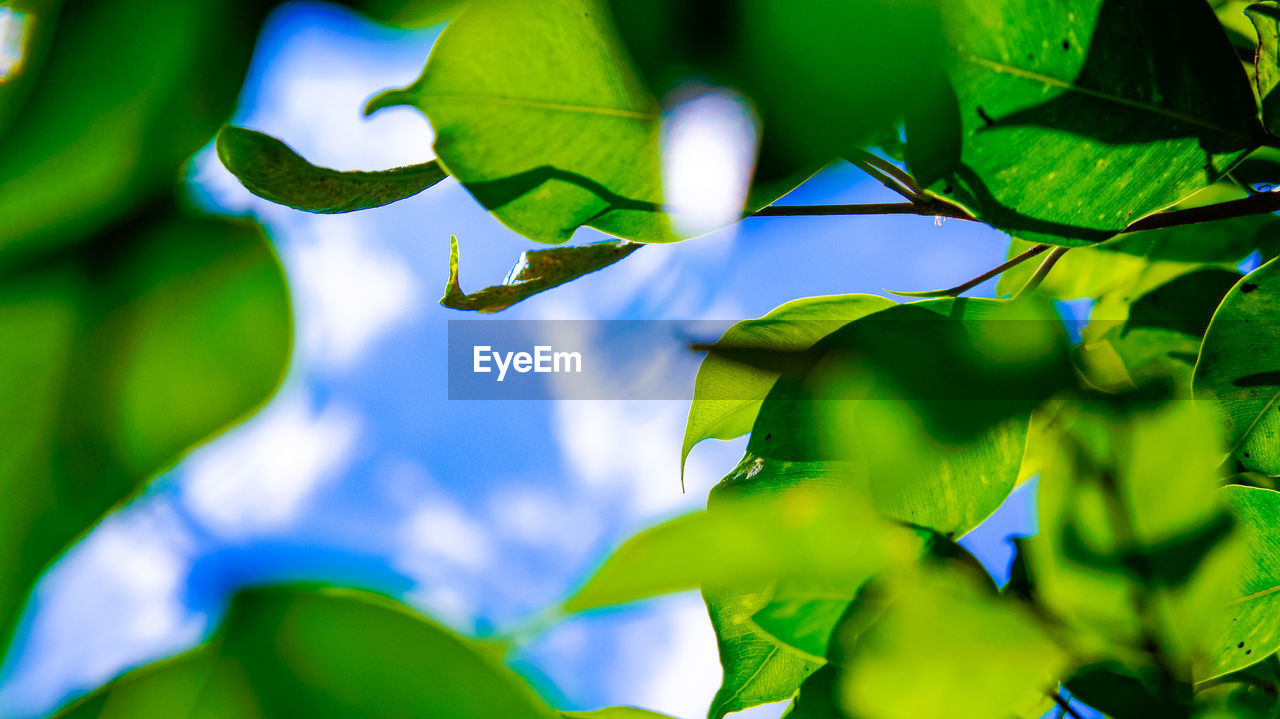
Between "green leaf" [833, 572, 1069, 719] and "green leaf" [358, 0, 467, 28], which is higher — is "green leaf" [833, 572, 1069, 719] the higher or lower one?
the lower one

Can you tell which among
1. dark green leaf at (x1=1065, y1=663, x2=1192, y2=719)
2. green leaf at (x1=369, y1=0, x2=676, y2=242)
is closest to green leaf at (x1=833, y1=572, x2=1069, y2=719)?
dark green leaf at (x1=1065, y1=663, x2=1192, y2=719)

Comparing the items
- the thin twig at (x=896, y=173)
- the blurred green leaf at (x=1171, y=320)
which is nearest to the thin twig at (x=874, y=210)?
the thin twig at (x=896, y=173)

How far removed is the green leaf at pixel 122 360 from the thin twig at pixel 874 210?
140mm

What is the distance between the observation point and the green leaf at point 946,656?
178mm

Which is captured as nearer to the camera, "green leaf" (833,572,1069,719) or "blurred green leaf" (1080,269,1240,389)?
"green leaf" (833,572,1069,719)

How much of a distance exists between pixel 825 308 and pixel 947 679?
0.11 metres

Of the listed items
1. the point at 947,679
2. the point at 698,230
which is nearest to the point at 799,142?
the point at 698,230

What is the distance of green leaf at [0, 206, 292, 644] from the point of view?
0.14 metres

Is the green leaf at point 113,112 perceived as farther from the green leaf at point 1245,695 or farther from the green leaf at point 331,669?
the green leaf at point 1245,695

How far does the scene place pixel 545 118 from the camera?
172 mm

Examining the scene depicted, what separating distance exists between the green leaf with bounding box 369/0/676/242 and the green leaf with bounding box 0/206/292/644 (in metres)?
0.05

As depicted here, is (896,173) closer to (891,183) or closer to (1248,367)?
(891,183)

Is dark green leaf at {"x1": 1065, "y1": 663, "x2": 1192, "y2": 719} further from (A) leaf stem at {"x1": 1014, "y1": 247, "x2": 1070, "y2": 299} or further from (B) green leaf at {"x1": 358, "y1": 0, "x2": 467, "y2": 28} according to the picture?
(B) green leaf at {"x1": 358, "y1": 0, "x2": 467, "y2": 28}

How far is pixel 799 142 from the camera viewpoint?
0.55 feet
